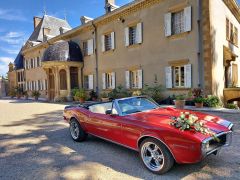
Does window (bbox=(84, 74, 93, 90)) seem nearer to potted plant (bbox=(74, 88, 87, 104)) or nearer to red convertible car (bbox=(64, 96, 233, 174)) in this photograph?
potted plant (bbox=(74, 88, 87, 104))

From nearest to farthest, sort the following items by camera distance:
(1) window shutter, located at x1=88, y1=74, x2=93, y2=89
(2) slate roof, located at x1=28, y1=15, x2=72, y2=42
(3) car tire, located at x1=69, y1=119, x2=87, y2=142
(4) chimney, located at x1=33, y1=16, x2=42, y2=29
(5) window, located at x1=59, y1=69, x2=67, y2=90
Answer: (3) car tire, located at x1=69, y1=119, x2=87, y2=142, (1) window shutter, located at x1=88, y1=74, x2=93, y2=89, (5) window, located at x1=59, y1=69, x2=67, y2=90, (2) slate roof, located at x1=28, y1=15, x2=72, y2=42, (4) chimney, located at x1=33, y1=16, x2=42, y2=29

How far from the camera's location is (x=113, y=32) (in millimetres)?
16844

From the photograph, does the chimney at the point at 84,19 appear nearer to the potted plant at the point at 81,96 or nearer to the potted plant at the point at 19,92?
the potted plant at the point at 81,96

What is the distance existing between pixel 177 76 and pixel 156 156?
986 centimetres

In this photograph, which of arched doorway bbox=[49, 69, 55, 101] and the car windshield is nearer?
the car windshield

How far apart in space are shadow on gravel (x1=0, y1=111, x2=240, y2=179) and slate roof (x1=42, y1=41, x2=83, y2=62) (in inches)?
546

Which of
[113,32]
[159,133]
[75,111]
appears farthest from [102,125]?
[113,32]

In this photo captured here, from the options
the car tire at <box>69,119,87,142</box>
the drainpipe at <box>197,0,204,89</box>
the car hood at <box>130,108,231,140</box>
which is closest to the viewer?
the car hood at <box>130,108,231,140</box>

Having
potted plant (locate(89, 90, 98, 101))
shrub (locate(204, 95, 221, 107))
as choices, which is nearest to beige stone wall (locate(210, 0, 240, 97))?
shrub (locate(204, 95, 221, 107))

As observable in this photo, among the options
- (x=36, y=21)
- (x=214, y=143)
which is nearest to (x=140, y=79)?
(x=214, y=143)

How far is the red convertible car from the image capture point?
11.1 feet

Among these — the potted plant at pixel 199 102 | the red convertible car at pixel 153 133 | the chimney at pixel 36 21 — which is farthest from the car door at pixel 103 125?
the chimney at pixel 36 21

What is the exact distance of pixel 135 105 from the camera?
5.16 metres

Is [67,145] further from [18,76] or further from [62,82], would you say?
[18,76]
